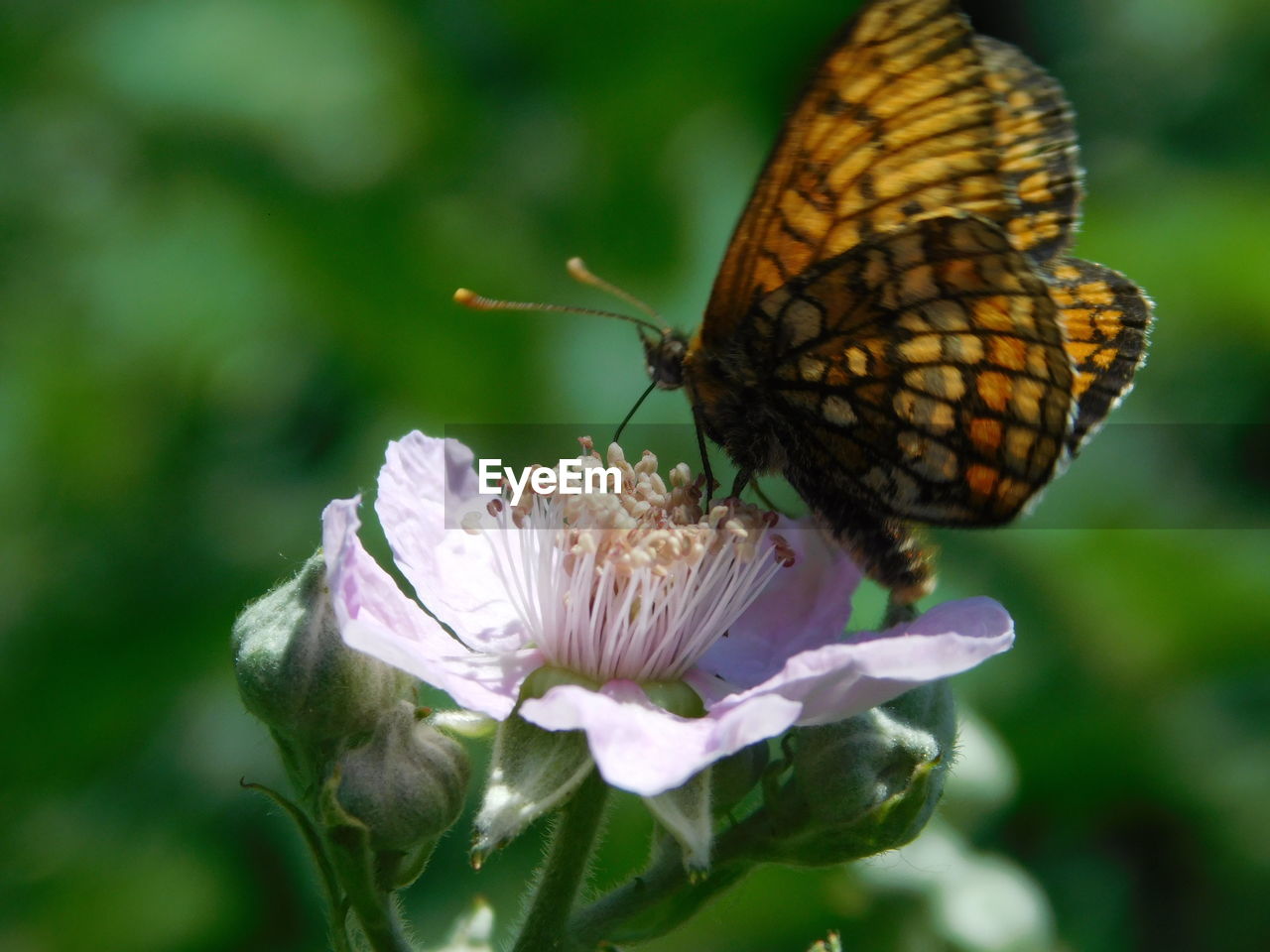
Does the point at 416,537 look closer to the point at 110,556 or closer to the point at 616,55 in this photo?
the point at 110,556

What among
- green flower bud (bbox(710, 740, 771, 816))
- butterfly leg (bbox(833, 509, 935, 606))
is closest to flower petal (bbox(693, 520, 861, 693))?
butterfly leg (bbox(833, 509, 935, 606))

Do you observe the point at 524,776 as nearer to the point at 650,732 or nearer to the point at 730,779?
the point at 650,732

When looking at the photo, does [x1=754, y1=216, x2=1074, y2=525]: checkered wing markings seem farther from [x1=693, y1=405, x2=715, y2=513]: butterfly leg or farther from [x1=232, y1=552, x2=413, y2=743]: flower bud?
[x1=232, y1=552, x2=413, y2=743]: flower bud

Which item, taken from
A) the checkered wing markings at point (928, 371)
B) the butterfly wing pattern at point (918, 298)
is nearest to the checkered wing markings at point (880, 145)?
the butterfly wing pattern at point (918, 298)

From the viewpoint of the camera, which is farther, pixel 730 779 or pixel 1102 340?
pixel 1102 340

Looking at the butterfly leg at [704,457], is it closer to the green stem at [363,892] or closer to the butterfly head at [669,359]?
the butterfly head at [669,359]

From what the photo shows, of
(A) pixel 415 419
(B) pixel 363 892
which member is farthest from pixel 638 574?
(A) pixel 415 419
